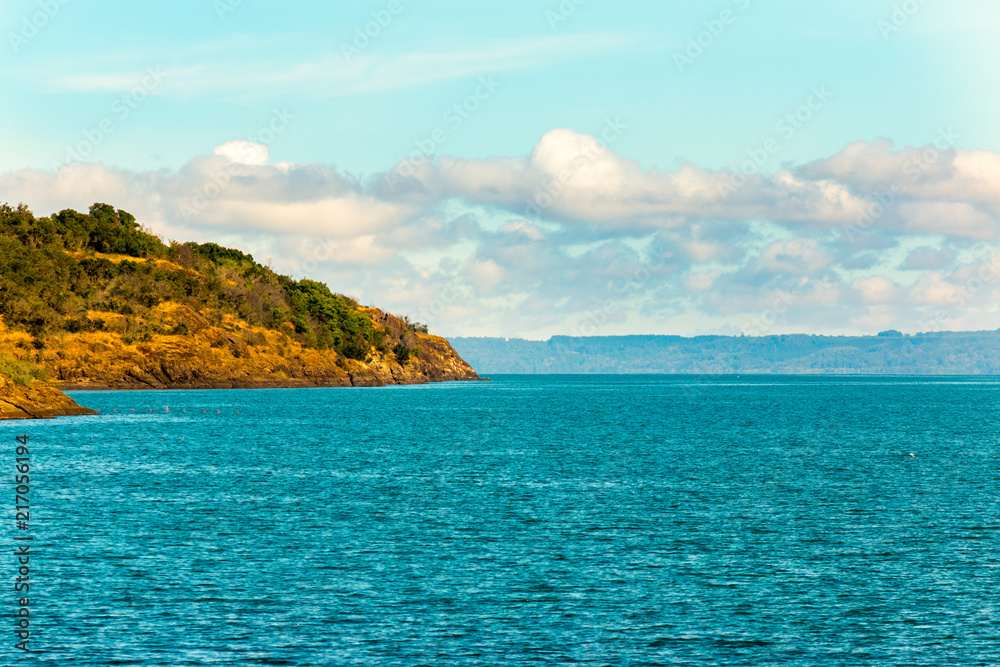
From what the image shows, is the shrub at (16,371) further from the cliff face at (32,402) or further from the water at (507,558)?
the water at (507,558)

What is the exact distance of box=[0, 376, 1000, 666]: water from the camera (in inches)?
918

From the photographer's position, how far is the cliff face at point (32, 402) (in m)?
97.3

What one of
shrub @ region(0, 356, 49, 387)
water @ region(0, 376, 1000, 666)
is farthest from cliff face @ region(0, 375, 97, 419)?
water @ region(0, 376, 1000, 666)

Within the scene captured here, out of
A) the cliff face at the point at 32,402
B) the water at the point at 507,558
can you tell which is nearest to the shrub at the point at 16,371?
the cliff face at the point at 32,402

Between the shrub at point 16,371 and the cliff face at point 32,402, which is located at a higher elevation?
the shrub at point 16,371

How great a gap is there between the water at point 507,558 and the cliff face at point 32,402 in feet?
90.9

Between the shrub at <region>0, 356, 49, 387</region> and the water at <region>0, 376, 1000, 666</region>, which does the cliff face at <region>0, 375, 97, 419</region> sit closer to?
the shrub at <region>0, 356, 49, 387</region>

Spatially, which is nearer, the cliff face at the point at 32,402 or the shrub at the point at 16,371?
the cliff face at the point at 32,402

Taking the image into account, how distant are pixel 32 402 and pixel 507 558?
3395 inches

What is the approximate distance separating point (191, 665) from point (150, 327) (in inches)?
7019

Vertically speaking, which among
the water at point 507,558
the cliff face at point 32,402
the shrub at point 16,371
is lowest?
the water at point 507,558

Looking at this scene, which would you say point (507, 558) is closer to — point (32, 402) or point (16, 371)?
point (32, 402)

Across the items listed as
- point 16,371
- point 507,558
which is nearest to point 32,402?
point 16,371

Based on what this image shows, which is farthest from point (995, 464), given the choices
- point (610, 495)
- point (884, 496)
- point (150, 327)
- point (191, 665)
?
point (150, 327)
